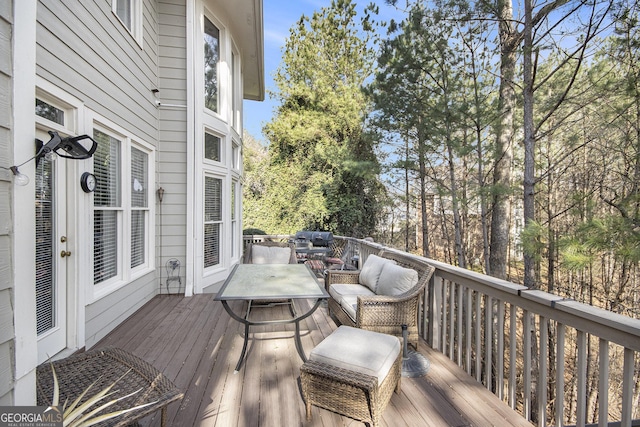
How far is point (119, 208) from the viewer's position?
3.53 metres

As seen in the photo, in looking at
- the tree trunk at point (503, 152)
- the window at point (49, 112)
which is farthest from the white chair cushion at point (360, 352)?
the tree trunk at point (503, 152)

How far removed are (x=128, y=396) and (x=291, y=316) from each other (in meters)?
2.48

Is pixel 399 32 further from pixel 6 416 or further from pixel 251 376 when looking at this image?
pixel 6 416

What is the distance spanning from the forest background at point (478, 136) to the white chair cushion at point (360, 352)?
190 centimetres

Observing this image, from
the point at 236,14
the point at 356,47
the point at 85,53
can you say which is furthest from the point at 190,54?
the point at 356,47

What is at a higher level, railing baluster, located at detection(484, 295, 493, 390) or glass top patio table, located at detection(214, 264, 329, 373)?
glass top patio table, located at detection(214, 264, 329, 373)

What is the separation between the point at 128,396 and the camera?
1.50 m

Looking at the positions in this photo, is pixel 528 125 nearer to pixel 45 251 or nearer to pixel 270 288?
pixel 270 288

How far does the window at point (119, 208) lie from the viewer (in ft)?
10.4

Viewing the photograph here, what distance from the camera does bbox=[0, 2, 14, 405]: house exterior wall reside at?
1120mm

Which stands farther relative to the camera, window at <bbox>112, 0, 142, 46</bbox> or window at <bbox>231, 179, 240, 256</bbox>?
window at <bbox>231, 179, 240, 256</bbox>

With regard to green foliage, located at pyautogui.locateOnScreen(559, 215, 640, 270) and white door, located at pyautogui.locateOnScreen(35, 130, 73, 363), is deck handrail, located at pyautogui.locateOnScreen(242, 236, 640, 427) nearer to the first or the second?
green foliage, located at pyautogui.locateOnScreen(559, 215, 640, 270)

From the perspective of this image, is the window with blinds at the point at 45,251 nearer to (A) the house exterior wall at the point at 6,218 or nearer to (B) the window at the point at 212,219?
(A) the house exterior wall at the point at 6,218

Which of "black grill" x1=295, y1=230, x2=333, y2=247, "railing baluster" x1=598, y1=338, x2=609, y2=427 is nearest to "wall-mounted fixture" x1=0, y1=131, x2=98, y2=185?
"railing baluster" x1=598, y1=338, x2=609, y2=427
